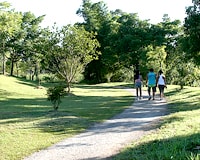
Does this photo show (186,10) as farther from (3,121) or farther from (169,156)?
(169,156)

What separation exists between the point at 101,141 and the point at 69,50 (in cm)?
1975

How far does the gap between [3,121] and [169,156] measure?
24.7 ft

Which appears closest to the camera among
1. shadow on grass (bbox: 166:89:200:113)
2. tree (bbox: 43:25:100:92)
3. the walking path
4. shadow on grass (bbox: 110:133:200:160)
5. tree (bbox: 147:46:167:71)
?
shadow on grass (bbox: 110:133:200:160)

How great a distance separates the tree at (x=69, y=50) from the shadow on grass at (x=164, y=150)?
65.3ft

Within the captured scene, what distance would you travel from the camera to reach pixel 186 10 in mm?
23422

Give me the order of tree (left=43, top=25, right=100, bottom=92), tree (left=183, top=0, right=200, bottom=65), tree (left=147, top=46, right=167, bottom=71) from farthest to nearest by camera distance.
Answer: tree (left=147, top=46, right=167, bottom=71) → tree (left=43, top=25, right=100, bottom=92) → tree (left=183, top=0, right=200, bottom=65)

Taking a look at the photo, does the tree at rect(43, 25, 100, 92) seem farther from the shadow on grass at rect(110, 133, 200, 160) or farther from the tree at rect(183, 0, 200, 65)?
the shadow on grass at rect(110, 133, 200, 160)

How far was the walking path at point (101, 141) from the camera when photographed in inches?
290

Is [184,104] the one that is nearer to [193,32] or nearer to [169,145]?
[193,32]

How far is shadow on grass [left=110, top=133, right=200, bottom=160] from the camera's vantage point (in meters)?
6.13

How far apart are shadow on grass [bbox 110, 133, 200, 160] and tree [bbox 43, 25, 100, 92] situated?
19910 mm

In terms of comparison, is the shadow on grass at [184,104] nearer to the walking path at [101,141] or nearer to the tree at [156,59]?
the walking path at [101,141]

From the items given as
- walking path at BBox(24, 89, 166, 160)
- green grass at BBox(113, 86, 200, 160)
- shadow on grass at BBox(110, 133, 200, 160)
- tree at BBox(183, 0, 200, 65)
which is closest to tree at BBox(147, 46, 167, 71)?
tree at BBox(183, 0, 200, 65)

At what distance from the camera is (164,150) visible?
21.5 ft
